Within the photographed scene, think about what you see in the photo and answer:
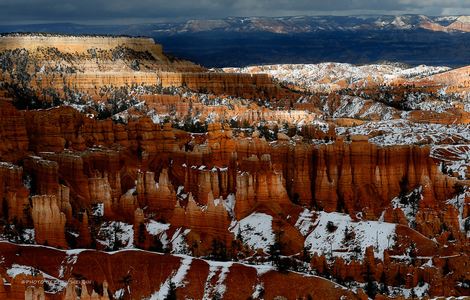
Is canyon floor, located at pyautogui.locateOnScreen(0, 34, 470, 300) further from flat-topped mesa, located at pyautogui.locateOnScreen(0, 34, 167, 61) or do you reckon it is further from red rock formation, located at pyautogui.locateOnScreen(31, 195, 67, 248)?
flat-topped mesa, located at pyautogui.locateOnScreen(0, 34, 167, 61)

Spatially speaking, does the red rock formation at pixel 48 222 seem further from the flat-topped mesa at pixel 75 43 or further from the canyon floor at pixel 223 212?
the flat-topped mesa at pixel 75 43


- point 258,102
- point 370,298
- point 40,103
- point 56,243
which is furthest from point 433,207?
point 258,102

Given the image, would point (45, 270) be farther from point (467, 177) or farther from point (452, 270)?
point (467, 177)

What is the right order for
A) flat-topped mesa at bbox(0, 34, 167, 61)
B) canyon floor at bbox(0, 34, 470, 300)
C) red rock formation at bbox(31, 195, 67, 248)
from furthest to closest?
flat-topped mesa at bbox(0, 34, 167, 61)
red rock formation at bbox(31, 195, 67, 248)
canyon floor at bbox(0, 34, 470, 300)

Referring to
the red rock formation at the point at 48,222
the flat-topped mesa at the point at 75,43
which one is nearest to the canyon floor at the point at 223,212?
the red rock formation at the point at 48,222

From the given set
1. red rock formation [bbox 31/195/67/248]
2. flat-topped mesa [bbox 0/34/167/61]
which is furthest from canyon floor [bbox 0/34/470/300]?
flat-topped mesa [bbox 0/34/167/61]

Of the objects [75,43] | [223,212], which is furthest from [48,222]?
[75,43]

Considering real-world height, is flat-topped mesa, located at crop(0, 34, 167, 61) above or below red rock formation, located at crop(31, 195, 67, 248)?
above

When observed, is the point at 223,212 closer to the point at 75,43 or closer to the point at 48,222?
the point at 48,222
